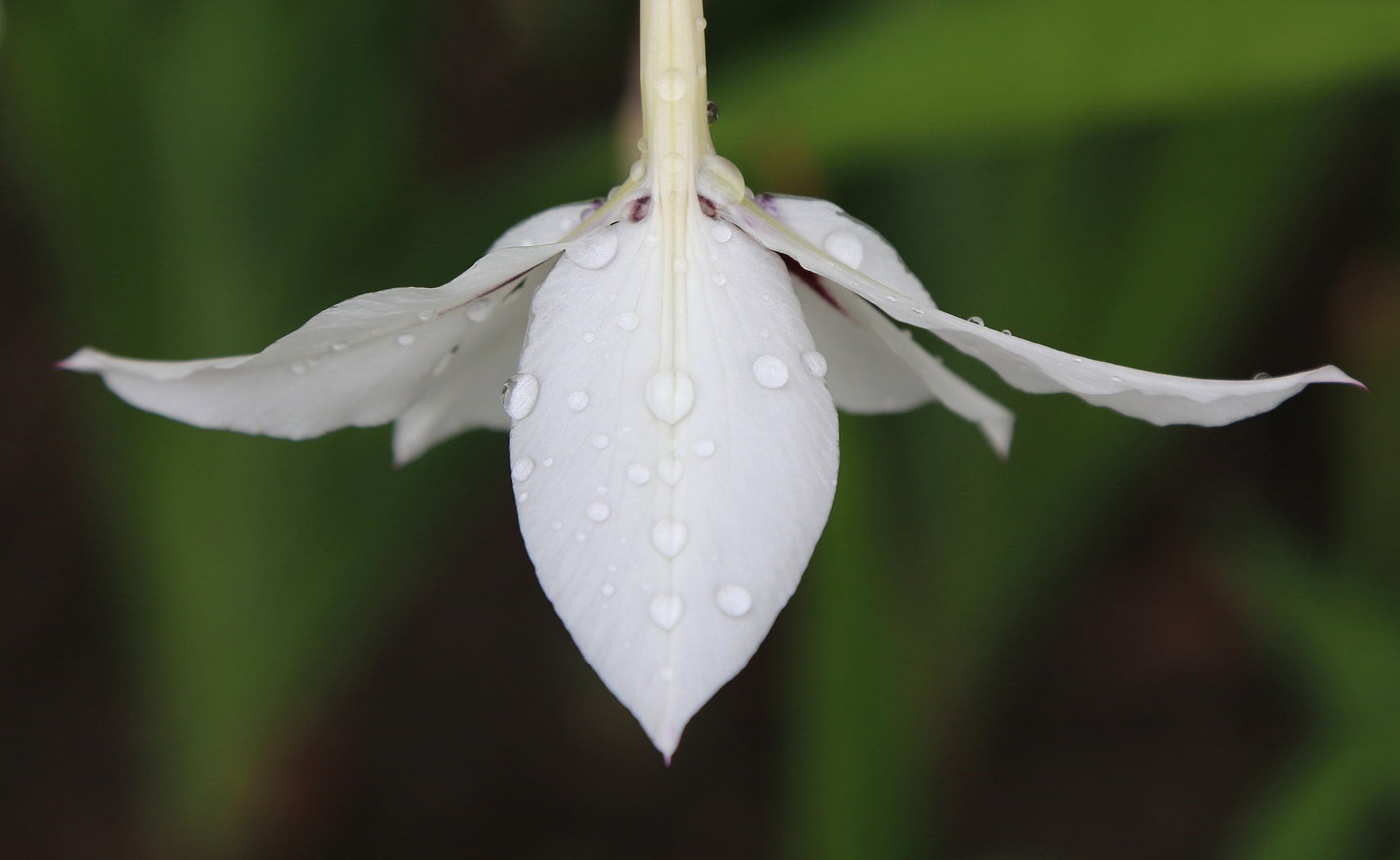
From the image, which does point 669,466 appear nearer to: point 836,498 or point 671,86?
point 671,86

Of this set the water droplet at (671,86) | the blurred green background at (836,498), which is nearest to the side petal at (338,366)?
the water droplet at (671,86)

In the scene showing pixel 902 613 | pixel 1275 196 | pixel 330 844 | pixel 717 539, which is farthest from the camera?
pixel 330 844

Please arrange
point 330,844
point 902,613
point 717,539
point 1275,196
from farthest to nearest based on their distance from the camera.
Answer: point 330,844 → point 902,613 → point 1275,196 → point 717,539

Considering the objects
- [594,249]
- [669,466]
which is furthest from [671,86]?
[669,466]

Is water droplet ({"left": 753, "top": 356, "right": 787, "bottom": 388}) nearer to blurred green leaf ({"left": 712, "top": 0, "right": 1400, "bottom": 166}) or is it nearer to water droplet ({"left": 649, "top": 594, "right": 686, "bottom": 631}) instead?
water droplet ({"left": 649, "top": 594, "right": 686, "bottom": 631})

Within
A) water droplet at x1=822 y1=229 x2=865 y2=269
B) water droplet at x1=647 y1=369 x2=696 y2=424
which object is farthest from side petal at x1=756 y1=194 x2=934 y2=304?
water droplet at x1=647 y1=369 x2=696 y2=424

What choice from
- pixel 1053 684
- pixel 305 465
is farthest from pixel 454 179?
pixel 1053 684

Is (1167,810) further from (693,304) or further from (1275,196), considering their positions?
(693,304)
